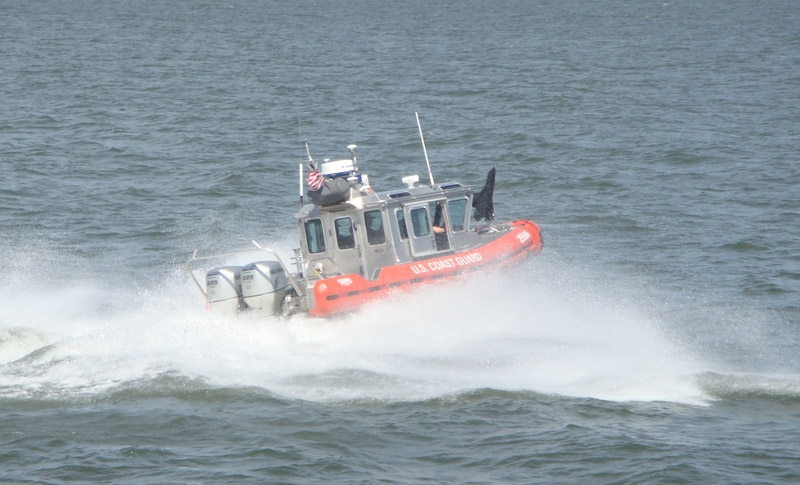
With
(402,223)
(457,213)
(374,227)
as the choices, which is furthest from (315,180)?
(457,213)

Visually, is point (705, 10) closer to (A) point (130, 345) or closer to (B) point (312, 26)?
(B) point (312, 26)

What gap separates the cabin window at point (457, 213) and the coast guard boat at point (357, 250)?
0.01m

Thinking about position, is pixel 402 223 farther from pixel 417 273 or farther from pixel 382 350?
pixel 382 350

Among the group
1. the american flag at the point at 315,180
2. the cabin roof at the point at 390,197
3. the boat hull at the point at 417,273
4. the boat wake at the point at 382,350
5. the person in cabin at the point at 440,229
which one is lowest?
the boat wake at the point at 382,350

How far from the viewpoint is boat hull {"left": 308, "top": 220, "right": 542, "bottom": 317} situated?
1395 cm

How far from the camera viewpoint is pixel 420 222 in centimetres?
1496

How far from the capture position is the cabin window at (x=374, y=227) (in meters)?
14.6

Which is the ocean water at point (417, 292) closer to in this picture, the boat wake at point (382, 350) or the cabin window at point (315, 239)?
the boat wake at point (382, 350)

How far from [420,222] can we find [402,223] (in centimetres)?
27

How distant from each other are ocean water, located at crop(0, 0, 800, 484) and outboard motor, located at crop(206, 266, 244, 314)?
19 centimetres

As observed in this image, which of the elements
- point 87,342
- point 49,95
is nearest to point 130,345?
point 87,342

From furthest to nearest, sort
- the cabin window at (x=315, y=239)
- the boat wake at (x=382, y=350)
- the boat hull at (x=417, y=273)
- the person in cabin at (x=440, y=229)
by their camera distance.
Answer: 1. the person in cabin at (x=440, y=229)
2. the cabin window at (x=315, y=239)
3. the boat hull at (x=417, y=273)
4. the boat wake at (x=382, y=350)

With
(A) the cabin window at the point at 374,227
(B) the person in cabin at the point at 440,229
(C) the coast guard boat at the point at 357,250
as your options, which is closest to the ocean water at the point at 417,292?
(C) the coast guard boat at the point at 357,250

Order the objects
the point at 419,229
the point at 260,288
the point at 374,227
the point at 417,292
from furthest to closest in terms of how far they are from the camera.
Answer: the point at 419,229 < the point at 374,227 < the point at 417,292 < the point at 260,288
